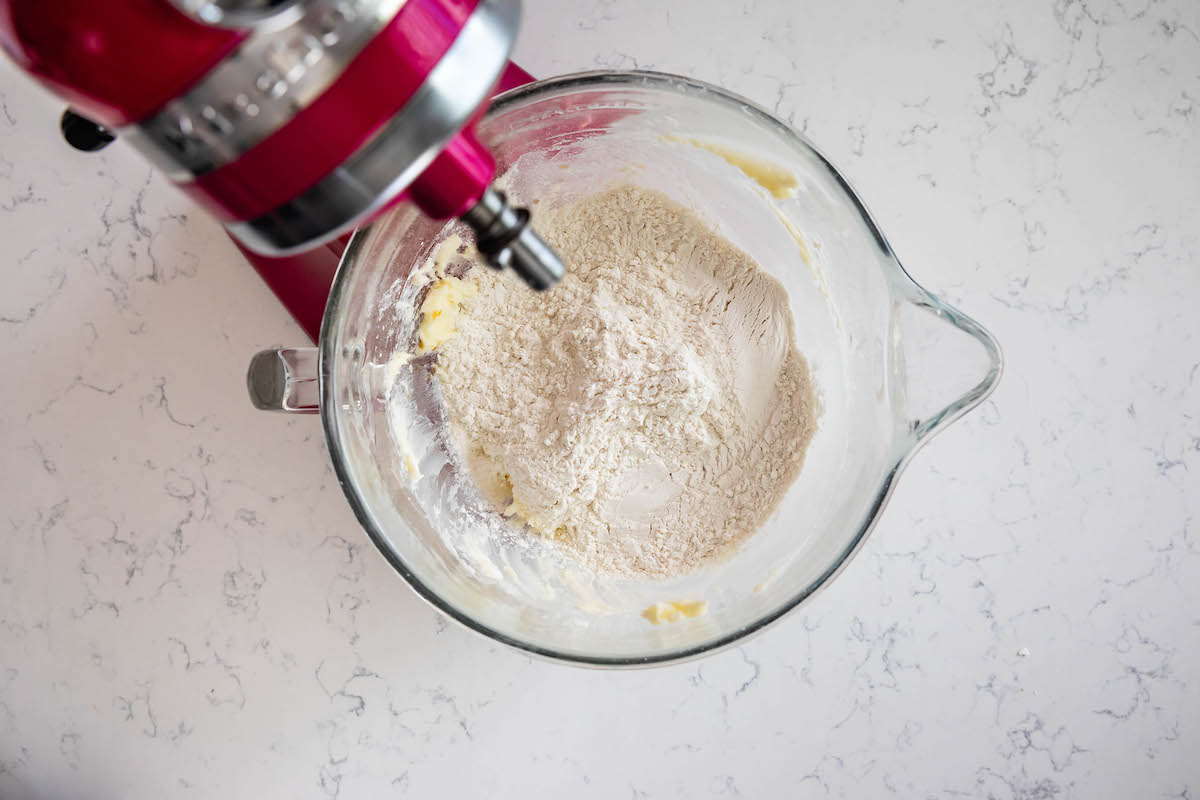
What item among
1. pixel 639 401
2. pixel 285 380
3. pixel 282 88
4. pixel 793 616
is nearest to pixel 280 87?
pixel 282 88

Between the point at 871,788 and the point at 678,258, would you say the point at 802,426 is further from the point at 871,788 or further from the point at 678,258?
the point at 871,788

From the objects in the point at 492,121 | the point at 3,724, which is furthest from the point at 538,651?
the point at 3,724

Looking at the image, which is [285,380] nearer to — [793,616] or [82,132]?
[82,132]

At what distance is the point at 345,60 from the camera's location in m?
0.48

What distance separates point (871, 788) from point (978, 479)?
44 cm

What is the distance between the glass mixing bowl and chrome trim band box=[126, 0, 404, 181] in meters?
0.32

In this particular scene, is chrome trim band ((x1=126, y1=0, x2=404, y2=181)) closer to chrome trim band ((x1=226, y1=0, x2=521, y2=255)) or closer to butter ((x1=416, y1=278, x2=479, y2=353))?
chrome trim band ((x1=226, y1=0, x2=521, y2=255))

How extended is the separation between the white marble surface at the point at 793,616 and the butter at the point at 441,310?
0.72ft

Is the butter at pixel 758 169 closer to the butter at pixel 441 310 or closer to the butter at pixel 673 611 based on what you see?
the butter at pixel 441 310

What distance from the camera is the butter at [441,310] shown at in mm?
960

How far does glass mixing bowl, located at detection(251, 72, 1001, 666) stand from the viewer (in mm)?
831

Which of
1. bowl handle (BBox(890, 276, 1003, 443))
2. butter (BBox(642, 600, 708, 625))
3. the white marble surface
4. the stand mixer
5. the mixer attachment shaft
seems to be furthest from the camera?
the white marble surface

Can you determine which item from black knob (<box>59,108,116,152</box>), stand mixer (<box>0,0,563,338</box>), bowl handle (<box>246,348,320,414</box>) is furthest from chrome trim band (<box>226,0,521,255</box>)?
bowl handle (<box>246,348,320,414</box>)

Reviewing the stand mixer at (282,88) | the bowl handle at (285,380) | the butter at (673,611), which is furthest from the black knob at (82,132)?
the butter at (673,611)
